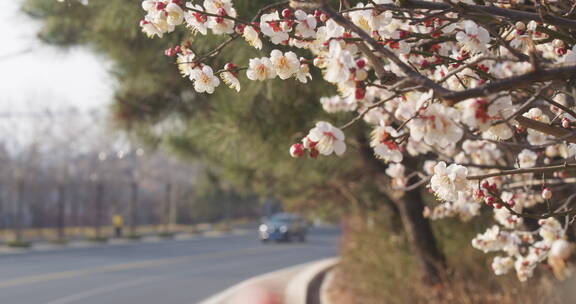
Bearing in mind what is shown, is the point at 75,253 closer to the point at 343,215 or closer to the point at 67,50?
the point at 343,215

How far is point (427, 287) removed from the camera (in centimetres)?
731

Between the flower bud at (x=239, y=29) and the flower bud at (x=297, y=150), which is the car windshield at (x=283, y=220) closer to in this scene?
the flower bud at (x=239, y=29)

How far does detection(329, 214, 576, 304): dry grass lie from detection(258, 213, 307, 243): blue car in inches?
724

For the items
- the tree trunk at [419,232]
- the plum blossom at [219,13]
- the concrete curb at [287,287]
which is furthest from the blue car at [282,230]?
the plum blossom at [219,13]

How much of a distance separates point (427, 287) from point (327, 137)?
5.42 m

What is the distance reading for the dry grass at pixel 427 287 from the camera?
5.45 meters

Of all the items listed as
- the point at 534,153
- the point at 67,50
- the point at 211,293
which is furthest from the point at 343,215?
the point at 534,153

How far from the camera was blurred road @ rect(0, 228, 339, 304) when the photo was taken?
11.5m

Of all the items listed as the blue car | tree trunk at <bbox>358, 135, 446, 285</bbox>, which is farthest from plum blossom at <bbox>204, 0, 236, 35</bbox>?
the blue car

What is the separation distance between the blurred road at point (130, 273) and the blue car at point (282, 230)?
5.99m

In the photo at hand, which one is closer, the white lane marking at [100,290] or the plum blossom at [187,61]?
the plum blossom at [187,61]

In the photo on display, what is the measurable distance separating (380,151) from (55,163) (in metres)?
46.8

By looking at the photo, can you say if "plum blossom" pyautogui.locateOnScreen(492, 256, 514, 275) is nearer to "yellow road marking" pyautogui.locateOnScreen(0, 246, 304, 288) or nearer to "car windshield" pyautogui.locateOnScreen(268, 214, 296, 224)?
"yellow road marking" pyautogui.locateOnScreen(0, 246, 304, 288)

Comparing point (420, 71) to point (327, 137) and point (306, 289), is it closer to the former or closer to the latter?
point (327, 137)
